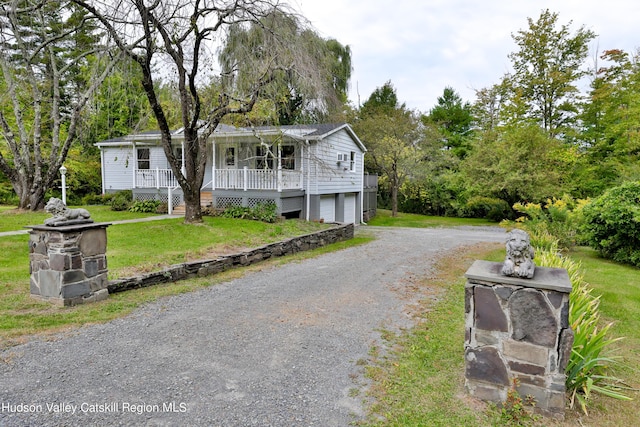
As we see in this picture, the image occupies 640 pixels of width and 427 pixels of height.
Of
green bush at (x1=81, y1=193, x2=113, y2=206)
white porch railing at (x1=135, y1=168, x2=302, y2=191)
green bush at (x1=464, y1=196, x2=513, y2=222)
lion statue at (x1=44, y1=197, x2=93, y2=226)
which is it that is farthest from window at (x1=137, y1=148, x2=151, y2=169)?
green bush at (x1=464, y1=196, x2=513, y2=222)

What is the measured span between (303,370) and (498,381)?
1653mm

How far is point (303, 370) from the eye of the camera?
11.3 feet

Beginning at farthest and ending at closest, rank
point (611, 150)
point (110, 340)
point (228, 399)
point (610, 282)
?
point (611, 150)
point (610, 282)
point (110, 340)
point (228, 399)

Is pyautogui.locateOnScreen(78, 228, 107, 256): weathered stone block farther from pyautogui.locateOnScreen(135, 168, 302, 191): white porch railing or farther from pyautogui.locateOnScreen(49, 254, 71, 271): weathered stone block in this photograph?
pyautogui.locateOnScreen(135, 168, 302, 191): white porch railing

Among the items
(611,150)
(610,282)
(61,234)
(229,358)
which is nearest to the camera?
(229,358)

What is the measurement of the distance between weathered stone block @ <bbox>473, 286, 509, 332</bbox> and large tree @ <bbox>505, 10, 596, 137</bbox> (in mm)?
22409

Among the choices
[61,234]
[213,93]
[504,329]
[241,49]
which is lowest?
[504,329]

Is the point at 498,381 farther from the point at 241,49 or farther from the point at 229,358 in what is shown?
the point at 241,49

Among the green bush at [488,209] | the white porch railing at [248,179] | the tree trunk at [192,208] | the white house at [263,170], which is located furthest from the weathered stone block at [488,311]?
the green bush at [488,209]

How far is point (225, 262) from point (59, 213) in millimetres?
3303

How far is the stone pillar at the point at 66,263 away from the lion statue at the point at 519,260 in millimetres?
5184

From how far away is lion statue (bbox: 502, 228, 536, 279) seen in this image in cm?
290

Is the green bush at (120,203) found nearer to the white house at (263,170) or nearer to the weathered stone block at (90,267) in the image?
the white house at (263,170)

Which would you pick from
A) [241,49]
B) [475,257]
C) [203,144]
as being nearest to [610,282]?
[475,257]
